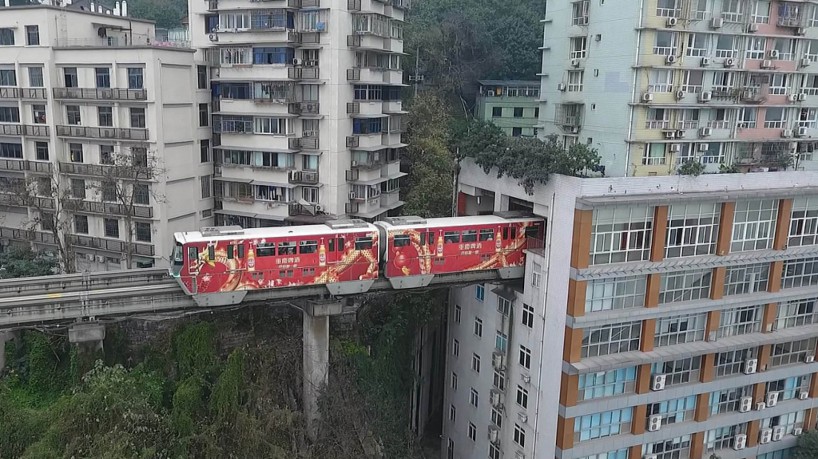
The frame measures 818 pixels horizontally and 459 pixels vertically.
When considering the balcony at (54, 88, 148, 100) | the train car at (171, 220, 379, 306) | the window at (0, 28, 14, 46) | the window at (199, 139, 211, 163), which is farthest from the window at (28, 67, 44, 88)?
the train car at (171, 220, 379, 306)

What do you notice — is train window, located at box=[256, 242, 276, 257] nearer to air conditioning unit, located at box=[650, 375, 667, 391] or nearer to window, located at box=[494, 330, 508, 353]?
window, located at box=[494, 330, 508, 353]

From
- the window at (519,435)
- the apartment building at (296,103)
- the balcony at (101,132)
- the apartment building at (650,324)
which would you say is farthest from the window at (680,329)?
the balcony at (101,132)

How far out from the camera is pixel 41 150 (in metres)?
31.0

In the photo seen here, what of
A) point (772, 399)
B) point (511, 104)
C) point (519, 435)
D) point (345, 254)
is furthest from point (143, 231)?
point (511, 104)

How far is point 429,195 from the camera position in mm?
33500

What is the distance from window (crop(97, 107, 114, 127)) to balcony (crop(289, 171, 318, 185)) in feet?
27.7

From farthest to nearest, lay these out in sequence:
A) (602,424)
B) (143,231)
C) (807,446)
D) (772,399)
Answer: (143,231)
(807,446)
(772,399)
(602,424)

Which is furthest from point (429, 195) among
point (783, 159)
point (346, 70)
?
point (783, 159)

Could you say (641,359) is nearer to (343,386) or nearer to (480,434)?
(480,434)

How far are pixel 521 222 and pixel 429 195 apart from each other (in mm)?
9802

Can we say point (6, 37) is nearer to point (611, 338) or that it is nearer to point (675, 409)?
point (611, 338)

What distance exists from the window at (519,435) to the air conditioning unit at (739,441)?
9.46 meters

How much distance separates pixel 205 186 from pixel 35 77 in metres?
8.95

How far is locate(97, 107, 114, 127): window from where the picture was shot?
29531 mm
